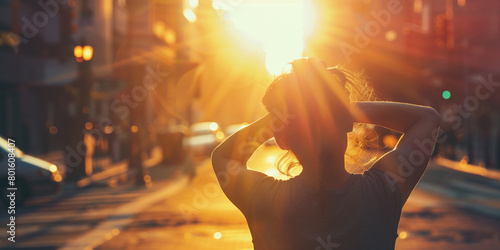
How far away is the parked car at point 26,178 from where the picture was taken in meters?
16.2

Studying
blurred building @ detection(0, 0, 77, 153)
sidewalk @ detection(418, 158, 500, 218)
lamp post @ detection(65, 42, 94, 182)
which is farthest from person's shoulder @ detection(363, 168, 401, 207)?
blurred building @ detection(0, 0, 77, 153)

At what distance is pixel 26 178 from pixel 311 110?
15324mm

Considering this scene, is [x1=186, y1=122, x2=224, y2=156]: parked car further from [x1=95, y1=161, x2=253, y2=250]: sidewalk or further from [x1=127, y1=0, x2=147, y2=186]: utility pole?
[x1=95, y1=161, x2=253, y2=250]: sidewalk

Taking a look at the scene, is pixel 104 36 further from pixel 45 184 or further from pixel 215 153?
pixel 215 153

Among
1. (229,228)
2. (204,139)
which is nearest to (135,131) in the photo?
(229,228)

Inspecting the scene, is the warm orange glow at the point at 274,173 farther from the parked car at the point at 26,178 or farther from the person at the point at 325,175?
the parked car at the point at 26,178

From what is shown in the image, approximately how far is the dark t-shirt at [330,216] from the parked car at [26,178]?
14591 mm

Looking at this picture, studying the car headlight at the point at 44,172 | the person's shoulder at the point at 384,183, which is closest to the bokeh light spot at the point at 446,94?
the car headlight at the point at 44,172

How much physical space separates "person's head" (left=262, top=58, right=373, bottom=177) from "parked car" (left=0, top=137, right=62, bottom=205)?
48.1 ft

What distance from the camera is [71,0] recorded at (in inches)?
1008

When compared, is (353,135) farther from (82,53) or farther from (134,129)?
(134,129)

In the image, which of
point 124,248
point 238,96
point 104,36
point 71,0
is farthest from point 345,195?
point 238,96

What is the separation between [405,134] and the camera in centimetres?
237

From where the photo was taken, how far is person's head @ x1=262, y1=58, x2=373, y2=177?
207 cm
